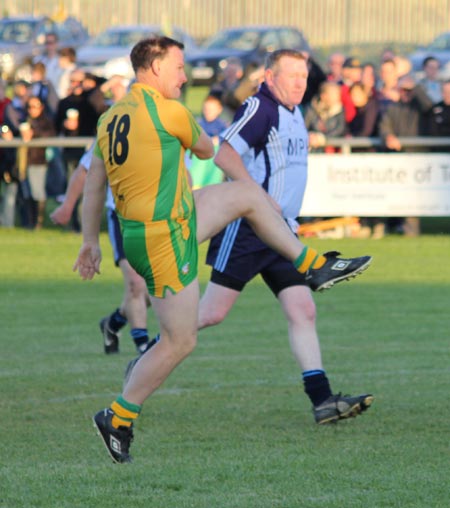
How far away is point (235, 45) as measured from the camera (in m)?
37.9

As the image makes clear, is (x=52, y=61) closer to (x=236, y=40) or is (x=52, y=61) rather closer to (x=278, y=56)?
(x=236, y=40)

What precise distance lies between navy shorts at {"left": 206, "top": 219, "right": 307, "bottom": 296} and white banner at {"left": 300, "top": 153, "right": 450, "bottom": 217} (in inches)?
413

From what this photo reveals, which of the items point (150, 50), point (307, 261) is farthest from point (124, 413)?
point (150, 50)

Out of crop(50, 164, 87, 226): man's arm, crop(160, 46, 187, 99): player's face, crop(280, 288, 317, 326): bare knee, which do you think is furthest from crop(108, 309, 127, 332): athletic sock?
crop(160, 46, 187, 99): player's face

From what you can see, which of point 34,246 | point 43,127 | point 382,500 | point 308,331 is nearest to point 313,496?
point 382,500

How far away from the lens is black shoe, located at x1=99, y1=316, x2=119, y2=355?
1062 centimetres

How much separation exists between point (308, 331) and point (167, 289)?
1.58 meters

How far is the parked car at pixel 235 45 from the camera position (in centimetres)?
3675

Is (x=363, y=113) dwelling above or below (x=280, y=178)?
below

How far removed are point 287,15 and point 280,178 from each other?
128 ft

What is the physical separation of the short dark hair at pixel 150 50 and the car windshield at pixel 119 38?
104ft

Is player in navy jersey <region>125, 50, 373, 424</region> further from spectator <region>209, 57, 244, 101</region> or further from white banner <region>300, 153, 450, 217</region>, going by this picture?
spectator <region>209, 57, 244, 101</region>

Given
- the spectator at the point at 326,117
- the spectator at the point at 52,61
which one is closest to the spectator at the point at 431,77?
the spectator at the point at 326,117

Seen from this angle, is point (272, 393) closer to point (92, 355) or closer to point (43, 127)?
point (92, 355)
